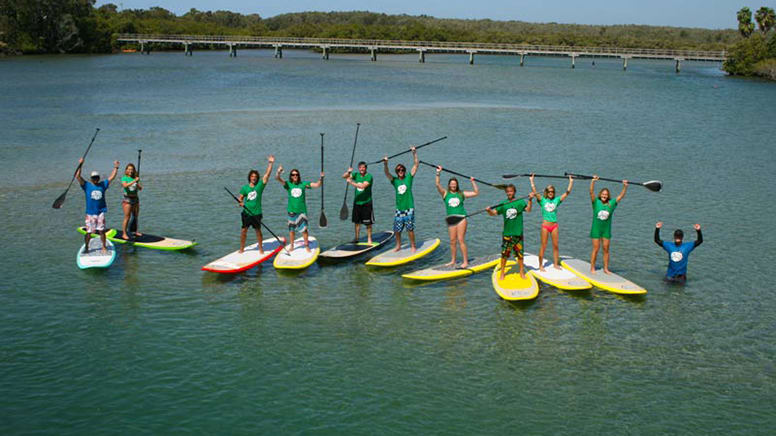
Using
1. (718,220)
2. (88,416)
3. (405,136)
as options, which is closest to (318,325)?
(88,416)

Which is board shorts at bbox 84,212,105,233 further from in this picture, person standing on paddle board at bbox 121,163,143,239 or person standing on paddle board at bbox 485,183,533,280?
person standing on paddle board at bbox 485,183,533,280

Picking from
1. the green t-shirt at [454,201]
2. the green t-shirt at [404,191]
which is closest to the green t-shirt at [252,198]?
the green t-shirt at [404,191]

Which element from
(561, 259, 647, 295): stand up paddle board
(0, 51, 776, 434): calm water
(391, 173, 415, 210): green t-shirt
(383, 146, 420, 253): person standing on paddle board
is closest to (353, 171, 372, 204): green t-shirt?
(383, 146, 420, 253): person standing on paddle board

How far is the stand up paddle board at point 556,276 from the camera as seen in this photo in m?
16.4

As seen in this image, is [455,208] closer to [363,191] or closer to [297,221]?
[363,191]

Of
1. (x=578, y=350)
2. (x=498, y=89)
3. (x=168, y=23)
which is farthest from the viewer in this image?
(x=168, y=23)

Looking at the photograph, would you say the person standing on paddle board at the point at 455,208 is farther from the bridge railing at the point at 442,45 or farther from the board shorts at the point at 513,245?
the bridge railing at the point at 442,45

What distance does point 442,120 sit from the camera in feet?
154

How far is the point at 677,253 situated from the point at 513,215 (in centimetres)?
438

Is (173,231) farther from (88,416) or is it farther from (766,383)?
(766,383)

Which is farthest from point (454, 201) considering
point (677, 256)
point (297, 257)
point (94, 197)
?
point (94, 197)

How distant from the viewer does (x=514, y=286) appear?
1623cm

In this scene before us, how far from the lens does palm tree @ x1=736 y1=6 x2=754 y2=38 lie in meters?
110

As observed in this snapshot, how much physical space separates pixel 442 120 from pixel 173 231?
28.5 m
